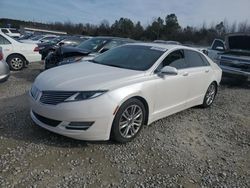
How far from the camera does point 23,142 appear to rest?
3.92m

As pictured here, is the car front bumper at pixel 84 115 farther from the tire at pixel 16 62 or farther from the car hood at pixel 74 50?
the tire at pixel 16 62

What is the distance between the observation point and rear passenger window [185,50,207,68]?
223 inches

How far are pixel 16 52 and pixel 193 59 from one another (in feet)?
22.7

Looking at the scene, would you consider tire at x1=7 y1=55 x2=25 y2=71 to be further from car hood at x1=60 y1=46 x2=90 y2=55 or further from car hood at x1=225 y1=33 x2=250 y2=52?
car hood at x1=225 y1=33 x2=250 y2=52

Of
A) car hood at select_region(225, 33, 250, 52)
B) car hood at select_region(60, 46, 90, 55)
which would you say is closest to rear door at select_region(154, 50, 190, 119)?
car hood at select_region(60, 46, 90, 55)

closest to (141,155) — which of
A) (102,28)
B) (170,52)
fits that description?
(170,52)

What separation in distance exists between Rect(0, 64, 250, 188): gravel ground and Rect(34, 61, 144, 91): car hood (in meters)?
0.81

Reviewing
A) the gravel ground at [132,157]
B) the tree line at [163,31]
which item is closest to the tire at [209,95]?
the gravel ground at [132,157]

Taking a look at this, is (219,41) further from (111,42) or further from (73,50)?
(73,50)

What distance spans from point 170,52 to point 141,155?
2.12m

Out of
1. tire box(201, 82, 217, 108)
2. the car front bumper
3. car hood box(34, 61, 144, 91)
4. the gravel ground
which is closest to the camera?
the gravel ground

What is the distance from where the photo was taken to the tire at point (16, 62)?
1004 centimetres

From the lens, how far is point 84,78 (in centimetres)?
408

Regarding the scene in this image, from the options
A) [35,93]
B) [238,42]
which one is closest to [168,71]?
[35,93]
